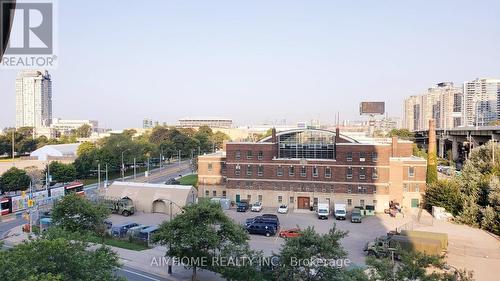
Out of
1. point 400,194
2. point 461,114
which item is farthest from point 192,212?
point 461,114

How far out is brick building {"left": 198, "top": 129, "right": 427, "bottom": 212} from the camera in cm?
4088

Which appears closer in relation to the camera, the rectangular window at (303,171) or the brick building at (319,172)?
the brick building at (319,172)

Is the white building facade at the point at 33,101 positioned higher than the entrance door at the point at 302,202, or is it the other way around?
the white building facade at the point at 33,101

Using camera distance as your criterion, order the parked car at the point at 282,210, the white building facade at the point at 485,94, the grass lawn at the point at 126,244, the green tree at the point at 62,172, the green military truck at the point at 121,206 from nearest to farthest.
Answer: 1. the grass lawn at the point at 126,244
2. the green military truck at the point at 121,206
3. the parked car at the point at 282,210
4. the green tree at the point at 62,172
5. the white building facade at the point at 485,94

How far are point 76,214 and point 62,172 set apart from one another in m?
32.3

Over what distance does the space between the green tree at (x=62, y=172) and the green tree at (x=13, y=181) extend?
5765 mm

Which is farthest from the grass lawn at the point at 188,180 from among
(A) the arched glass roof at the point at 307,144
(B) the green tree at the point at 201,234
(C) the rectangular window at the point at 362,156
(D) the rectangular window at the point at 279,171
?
(B) the green tree at the point at 201,234

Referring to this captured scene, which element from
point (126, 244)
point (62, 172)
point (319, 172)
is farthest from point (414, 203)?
point (62, 172)

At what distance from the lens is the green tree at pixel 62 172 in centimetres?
5488

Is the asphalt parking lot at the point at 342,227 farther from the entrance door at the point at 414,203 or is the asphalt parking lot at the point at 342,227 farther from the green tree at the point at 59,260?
the green tree at the point at 59,260

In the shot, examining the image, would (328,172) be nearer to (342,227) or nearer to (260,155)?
(260,155)

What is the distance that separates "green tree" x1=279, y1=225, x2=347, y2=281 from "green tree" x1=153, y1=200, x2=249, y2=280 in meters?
4.09

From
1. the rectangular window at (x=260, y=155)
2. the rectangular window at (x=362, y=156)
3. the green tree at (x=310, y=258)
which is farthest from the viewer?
the rectangular window at (x=260, y=155)

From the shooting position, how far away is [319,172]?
Result: 1654 inches
